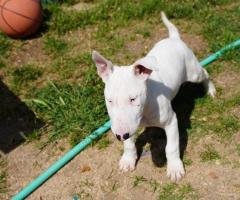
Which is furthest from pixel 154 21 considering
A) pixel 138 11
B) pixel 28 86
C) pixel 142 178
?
pixel 142 178

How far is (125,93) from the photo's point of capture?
4242mm

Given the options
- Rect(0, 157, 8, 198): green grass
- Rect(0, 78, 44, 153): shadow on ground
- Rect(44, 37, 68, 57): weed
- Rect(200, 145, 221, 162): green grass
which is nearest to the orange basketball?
Rect(44, 37, 68, 57): weed

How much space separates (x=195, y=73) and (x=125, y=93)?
1739mm

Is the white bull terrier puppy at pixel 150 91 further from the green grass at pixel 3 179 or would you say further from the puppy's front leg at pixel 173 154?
the green grass at pixel 3 179

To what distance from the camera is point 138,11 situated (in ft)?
26.7

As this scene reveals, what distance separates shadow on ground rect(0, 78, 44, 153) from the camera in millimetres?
6105

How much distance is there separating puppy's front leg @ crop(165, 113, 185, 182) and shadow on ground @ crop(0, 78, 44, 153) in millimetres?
1894

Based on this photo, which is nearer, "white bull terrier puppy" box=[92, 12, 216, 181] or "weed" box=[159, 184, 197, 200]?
"white bull terrier puppy" box=[92, 12, 216, 181]

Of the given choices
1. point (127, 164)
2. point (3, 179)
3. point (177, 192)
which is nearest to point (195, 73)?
point (127, 164)

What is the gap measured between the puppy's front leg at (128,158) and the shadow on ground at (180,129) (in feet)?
0.74

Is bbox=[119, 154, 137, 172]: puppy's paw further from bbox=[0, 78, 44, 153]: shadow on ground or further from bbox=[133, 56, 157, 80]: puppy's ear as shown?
bbox=[0, 78, 44, 153]: shadow on ground

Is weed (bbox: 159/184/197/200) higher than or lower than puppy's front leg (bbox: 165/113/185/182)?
lower

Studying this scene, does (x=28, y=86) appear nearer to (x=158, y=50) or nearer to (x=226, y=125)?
(x=158, y=50)

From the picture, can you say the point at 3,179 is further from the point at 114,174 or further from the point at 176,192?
the point at 176,192
